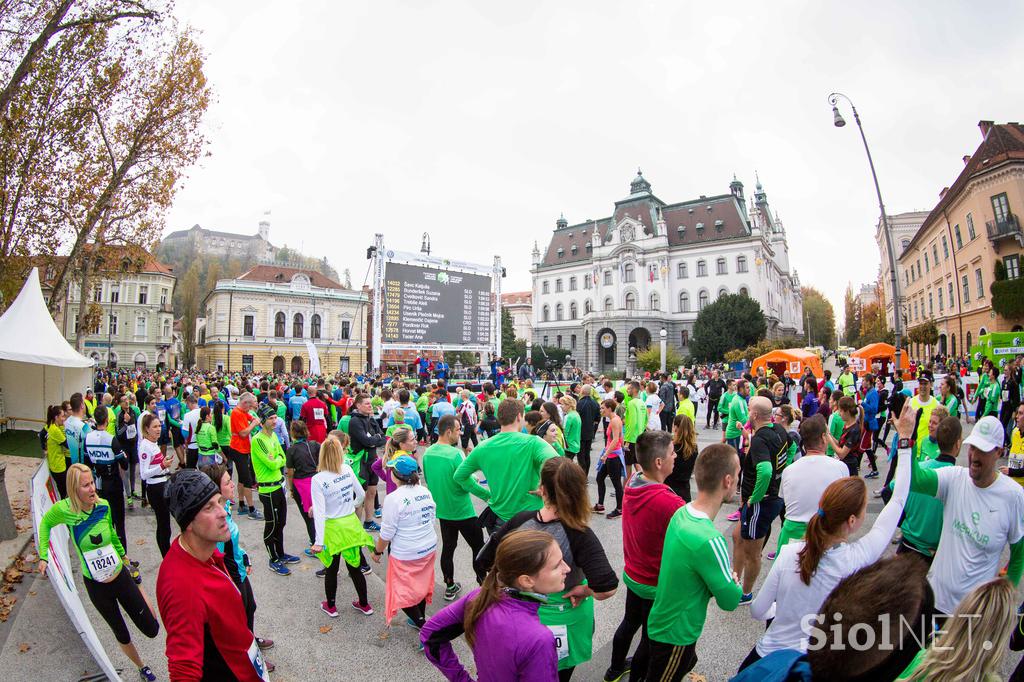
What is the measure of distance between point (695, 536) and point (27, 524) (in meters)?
9.43

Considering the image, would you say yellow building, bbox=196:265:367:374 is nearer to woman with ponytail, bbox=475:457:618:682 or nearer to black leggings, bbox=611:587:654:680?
black leggings, bbox=611:587:654:680

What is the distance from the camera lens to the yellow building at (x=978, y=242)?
25891 mm

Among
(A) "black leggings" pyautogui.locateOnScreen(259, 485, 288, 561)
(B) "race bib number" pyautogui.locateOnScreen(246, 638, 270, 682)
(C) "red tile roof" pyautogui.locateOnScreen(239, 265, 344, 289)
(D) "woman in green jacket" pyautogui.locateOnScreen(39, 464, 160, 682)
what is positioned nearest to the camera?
(B) "race bib number" pyautogui.locateOnScreen(246, 638, 270, 682)

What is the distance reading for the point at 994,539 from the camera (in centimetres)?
302

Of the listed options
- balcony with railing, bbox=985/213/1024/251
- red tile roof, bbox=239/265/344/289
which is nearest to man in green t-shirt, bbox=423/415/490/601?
balcony with railing, bbox=985/213/1024/251

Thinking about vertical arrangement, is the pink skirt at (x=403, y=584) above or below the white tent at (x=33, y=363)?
below

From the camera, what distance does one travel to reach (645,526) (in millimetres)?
3117

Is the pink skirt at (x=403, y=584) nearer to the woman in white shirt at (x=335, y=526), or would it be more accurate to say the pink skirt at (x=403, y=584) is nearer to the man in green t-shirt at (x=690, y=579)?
the woman in white shirt at (x=335, y=526)

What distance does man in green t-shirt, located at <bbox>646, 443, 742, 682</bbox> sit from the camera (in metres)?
2.44

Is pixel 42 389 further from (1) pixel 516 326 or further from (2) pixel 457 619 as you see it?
(1) pixel 516 326

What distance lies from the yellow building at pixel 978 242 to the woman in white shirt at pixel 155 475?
3590 centimetres

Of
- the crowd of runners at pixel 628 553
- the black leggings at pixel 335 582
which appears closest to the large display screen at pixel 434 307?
the crowd of runners at pixel 628 553

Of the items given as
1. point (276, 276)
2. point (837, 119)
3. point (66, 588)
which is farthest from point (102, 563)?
point (276, 276)

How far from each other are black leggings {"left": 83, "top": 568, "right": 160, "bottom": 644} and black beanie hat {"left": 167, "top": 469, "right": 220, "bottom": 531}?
2298 mm
